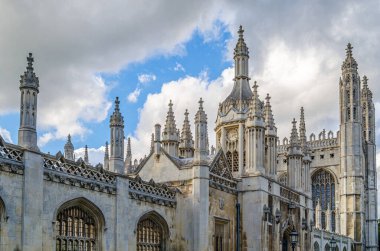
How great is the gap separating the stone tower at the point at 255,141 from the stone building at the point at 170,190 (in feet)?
0.18

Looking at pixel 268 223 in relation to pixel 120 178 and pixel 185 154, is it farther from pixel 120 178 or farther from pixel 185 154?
pixel 120 178

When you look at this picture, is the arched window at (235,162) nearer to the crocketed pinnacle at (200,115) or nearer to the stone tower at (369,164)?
the crocketed pinnacle at (200,115)

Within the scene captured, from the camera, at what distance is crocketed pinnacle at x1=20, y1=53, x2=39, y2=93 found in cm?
2061

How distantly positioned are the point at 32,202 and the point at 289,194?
837 inches

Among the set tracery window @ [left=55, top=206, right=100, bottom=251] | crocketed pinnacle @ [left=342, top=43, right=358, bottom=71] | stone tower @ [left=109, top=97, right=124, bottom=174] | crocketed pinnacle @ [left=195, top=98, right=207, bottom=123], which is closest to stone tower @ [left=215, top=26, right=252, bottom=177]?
crocketed pinnacle @ [left=195, top=98, right=207, bottom=123]

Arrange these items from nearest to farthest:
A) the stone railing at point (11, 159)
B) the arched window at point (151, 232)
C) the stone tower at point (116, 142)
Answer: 1. the stone railing at point (11, 159)
2. the stone tower at point (116, 142)
3. the arched window at point (151, 232)

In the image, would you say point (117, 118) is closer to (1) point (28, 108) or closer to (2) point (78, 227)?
(2) point (78, 227)

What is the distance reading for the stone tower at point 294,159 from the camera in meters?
40.1

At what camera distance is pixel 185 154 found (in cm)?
3712

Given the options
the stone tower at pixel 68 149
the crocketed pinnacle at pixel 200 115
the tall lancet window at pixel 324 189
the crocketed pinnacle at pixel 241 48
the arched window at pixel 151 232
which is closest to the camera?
the arched window at pixel 151 232

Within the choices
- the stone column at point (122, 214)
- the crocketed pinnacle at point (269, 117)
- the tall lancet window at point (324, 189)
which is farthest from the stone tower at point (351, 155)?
the stone column at point (122, 214)

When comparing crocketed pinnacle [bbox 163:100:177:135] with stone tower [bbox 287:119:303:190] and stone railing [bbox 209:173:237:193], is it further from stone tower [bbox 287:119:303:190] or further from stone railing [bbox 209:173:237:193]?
stone tower [bbox 287:119:303:190]

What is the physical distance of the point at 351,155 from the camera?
8325 centimetres

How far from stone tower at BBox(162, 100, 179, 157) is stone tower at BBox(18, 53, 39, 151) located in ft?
49.2
